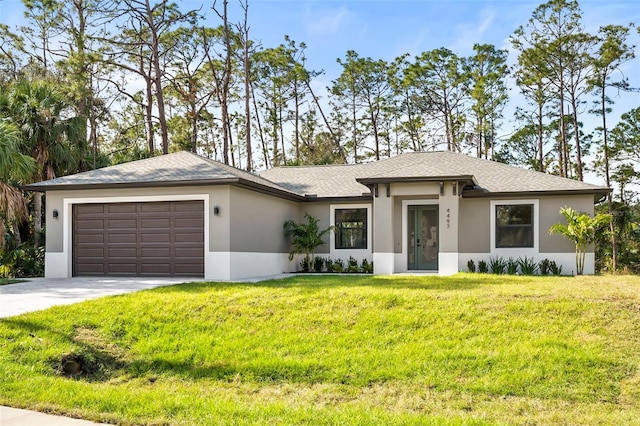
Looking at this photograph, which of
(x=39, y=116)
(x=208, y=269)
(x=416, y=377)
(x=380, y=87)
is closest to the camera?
(x=416, y=377)

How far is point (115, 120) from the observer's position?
39000 mm

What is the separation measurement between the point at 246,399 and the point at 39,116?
16.1 meters

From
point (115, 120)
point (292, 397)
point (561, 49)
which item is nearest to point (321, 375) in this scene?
point (292, 397)

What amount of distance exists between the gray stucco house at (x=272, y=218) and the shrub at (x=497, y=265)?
8.4 inches

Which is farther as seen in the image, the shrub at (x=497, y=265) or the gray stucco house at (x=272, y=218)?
the shrub at (x=497, y=265)

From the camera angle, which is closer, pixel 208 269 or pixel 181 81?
pixel 208 269

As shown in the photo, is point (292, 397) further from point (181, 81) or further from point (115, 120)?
point (115, 120)

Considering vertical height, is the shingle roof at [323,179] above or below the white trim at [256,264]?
above

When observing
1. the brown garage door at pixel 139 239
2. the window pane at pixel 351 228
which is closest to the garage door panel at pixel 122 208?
the brown garage door at pixel 139 239

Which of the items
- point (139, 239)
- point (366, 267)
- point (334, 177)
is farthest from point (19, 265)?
point (334, 177)

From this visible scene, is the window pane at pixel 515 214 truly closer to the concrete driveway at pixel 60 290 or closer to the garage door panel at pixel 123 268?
the concrete driveway at pixel 60 290

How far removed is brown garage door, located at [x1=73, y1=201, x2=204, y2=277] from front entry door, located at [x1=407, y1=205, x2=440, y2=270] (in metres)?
6.98

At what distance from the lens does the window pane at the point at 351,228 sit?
63.2ft

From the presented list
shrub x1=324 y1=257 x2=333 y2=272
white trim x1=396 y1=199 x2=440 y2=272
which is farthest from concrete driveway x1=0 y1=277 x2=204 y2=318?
white trim x1=396 y1=199 x2=440 y2=272
